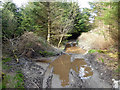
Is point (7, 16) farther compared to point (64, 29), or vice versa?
point (64, 29)

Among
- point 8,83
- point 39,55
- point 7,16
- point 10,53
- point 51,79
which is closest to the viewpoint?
point 8,83

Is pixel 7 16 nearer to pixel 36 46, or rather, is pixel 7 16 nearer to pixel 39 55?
pixel 36 46

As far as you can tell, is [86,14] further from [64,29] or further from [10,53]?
[10,53]

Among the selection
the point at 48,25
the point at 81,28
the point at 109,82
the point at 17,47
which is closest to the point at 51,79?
the point at 109,82

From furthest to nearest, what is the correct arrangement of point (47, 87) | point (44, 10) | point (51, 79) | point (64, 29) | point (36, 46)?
point (64, 29)
point (44, 10)
point (36, 46)
point (51, 79)
point (47, 87)

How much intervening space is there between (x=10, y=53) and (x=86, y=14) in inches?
696

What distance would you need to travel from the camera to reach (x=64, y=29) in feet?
40.0

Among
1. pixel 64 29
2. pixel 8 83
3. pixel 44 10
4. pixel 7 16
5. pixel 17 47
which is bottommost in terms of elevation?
pixel 8 83

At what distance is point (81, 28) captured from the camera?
1880cm

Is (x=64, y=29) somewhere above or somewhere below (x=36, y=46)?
above

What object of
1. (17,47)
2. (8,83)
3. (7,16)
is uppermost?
(7,16)

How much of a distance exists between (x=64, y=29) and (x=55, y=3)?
3.31 m

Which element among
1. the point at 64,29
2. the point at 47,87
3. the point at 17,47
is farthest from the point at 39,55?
the point at 64,29

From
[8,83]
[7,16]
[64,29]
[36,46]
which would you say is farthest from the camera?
[64,29]
